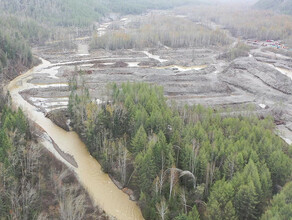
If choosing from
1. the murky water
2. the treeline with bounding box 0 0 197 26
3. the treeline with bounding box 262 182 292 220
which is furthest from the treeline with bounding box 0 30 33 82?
the treeline with bounding box 0 0 197 26

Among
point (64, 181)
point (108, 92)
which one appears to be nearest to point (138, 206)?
point (64, 181)

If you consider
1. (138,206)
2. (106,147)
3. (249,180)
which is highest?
(249,180)

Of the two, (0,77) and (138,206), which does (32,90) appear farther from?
(138,206)

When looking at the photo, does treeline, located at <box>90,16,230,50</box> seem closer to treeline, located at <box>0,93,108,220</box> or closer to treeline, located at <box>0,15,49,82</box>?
treeline, located at <box>0,15,49,82</box>

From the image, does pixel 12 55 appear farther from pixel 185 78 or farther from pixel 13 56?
pixel 185 78

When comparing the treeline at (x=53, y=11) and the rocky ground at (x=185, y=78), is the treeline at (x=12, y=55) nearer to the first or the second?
the rocky ground at (x=185, y=78)

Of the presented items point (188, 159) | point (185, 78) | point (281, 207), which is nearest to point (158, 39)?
point (185, 78)
